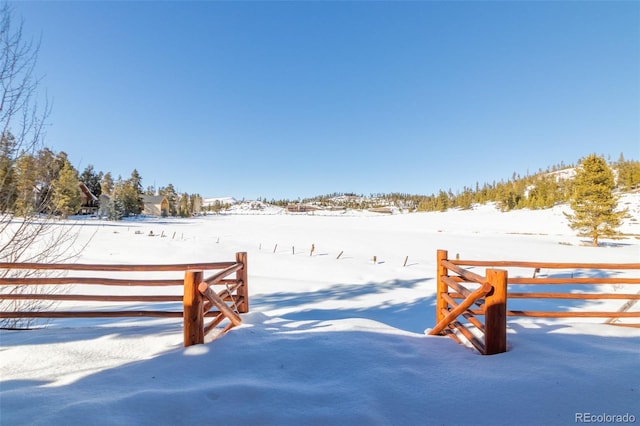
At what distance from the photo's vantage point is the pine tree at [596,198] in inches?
994

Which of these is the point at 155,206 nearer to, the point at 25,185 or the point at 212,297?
the point at 25,185

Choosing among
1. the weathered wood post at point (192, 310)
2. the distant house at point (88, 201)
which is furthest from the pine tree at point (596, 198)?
the distant house at point (88, 201)

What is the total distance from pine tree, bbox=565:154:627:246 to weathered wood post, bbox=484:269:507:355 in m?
32.6

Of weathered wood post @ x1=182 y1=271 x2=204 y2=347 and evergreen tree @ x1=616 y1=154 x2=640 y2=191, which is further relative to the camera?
evergreen tree @ x1=616 y1=154 x2=640 y2=191

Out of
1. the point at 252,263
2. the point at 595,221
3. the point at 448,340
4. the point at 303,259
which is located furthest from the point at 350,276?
the point at 595,221

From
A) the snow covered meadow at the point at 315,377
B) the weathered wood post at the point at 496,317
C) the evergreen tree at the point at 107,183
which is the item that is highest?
the evergreen tree at the point at 107,183

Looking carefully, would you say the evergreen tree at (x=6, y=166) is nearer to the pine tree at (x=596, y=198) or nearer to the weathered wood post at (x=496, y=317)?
the weathered wood post at (x=496, y=317)

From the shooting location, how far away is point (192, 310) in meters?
3.24

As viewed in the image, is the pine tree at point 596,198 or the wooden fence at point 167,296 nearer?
the wooden fence at point 167,296

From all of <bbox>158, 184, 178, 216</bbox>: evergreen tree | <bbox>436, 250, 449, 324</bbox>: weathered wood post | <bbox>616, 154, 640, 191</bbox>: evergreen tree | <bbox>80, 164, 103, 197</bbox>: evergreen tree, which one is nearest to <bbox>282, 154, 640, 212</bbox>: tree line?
<bbox>616, 154, 640, 191</bbox>: evergreen tree

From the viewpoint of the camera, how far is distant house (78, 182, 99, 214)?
43631 mm

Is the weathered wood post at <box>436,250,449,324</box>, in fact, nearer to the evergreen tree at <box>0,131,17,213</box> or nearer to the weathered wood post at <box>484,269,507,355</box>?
the weathered wood post at <box>484,269,507,355</box>

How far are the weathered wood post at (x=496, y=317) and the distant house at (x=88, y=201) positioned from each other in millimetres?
55440

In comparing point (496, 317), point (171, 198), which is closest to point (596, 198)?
point (496, 317)
